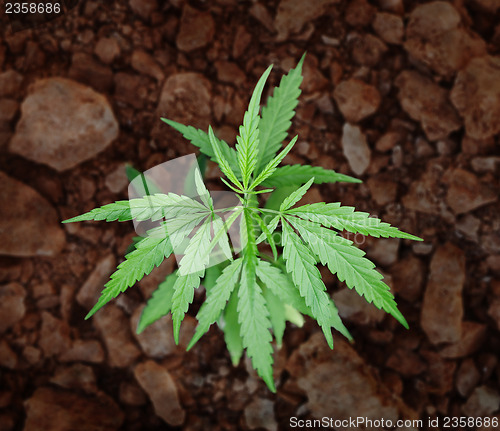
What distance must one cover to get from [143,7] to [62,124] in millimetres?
492

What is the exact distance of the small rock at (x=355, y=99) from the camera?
5.00ft

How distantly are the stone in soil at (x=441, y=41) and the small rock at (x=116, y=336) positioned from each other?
4.53 feet

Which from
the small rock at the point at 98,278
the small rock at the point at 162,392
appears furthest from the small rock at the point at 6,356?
the small rock at the point at 162,392

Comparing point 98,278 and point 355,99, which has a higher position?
point 355,99

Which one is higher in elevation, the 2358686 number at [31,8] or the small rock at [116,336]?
the 2358686 number at [31,8]

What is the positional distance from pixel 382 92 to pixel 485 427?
1.20 m

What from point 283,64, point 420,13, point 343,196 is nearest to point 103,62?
point 283,64

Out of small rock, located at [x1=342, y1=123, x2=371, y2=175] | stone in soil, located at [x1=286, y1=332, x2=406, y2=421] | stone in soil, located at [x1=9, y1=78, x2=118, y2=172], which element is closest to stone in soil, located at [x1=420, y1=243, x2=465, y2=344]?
stone in soil, located at [x1=286, y1=332, x2=406, y2=421]

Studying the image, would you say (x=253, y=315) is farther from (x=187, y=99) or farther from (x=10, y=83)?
(x=10, y=83)

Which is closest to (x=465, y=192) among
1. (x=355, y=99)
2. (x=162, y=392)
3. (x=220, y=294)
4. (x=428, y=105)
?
(x=428, y=105)

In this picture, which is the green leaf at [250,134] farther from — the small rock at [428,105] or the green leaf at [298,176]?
the small rock at [428,105]

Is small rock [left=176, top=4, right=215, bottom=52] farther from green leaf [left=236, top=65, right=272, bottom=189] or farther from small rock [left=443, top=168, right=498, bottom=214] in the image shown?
small rock [left=443, top=168, right=498, bottom=214]

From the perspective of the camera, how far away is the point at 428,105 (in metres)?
1.52

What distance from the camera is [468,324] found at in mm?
1525
